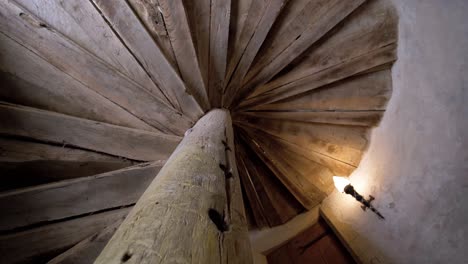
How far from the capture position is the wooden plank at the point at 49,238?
4.27 ft

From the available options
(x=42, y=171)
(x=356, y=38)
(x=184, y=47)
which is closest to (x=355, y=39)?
(x=356, y=38)

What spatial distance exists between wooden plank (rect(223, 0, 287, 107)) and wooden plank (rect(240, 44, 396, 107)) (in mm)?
243

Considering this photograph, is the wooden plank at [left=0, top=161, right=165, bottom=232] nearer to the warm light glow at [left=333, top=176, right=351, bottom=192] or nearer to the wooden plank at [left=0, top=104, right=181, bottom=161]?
the wooden plank at [left=0, top=104, right=181, bottom=161]

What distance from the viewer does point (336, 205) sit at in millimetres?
2227

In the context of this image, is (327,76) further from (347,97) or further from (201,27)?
(201,27)

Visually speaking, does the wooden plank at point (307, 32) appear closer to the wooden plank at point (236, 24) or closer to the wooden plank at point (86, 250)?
the wooden plank at point (236, 24)

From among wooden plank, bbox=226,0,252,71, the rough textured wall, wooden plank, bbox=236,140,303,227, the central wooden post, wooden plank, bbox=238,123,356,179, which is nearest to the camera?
the central wooden post

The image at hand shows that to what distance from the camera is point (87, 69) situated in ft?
5.16

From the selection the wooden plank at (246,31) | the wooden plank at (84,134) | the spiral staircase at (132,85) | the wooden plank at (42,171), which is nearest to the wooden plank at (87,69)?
the spiral staircase at (132,85)

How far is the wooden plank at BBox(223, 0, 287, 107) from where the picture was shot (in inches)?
65.4

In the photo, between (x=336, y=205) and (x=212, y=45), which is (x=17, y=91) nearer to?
(x=212, y=45)

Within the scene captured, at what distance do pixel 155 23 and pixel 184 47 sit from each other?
235 mm

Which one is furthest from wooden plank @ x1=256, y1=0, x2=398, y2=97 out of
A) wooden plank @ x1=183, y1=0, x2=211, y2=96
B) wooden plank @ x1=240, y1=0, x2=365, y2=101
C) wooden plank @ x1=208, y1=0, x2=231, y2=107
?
wooden plank @ x1=183, y1=0, x2=211, y2=96

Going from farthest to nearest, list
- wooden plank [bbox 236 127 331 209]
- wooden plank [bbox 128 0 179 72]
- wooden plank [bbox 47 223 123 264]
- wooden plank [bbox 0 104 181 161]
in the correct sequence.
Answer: wooden plank [bbox 236 127 331 209], wooden plank [bbox 128 0 179 72], wooden plank [bbox 0 104 181 161], wooden plank [bbox 47 223 123 264]
